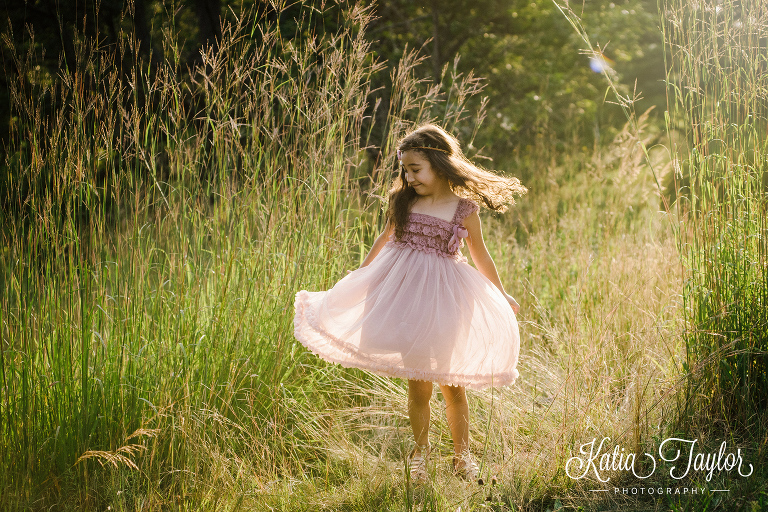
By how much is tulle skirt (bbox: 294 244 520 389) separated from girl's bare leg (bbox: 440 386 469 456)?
224 mm

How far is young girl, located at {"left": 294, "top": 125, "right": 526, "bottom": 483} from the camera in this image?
2.32 metres

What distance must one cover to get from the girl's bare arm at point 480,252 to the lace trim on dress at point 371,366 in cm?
39

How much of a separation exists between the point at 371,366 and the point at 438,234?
636 mm

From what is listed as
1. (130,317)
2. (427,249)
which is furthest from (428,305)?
(130,317)

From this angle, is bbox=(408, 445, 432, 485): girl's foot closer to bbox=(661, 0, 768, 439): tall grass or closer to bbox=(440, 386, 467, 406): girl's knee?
bbox=(440, 386, 467, 406): girl's knee

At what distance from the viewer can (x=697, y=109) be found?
2.81 meters

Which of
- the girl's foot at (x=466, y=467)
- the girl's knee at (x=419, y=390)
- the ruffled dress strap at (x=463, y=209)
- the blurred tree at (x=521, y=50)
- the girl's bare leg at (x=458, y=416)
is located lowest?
the girl's foot at (x=466, y=467)

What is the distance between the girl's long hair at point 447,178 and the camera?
259 cm

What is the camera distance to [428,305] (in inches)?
92.4

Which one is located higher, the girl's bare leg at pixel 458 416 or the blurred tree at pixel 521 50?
the blurred tree at pixel 521 50

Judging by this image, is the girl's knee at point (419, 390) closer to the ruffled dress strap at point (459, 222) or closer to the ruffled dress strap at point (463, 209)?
the ruffled dress strap at point (459, 222)

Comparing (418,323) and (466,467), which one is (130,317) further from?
(466,467)

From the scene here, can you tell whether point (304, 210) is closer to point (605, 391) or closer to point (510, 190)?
point (510, 190)

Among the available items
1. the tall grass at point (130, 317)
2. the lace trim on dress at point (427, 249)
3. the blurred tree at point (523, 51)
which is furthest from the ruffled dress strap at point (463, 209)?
the blurred tree at point (523, 51)
